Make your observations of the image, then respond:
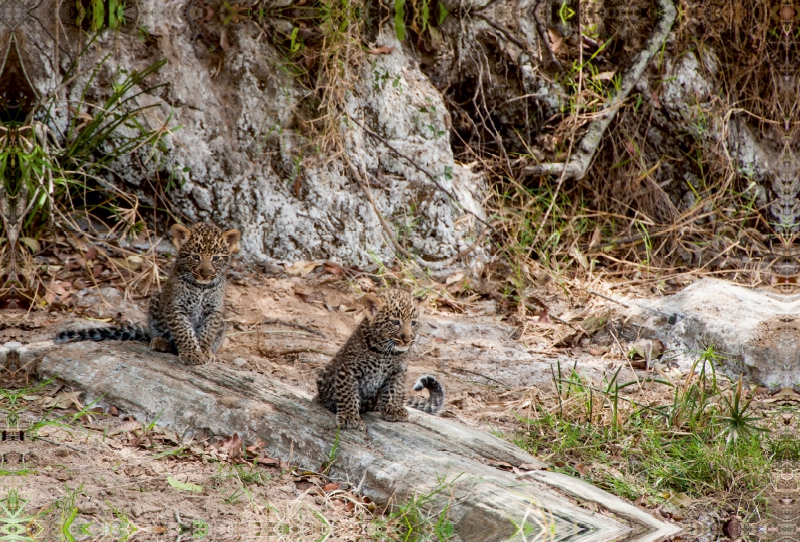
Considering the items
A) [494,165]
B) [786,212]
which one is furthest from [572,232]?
[786,212]

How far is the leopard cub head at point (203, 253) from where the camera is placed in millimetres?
6023

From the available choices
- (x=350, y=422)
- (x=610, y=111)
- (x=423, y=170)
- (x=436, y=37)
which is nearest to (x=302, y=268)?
(x=423, y=170)

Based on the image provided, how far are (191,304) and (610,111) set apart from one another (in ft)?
20.6

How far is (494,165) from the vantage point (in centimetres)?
1011

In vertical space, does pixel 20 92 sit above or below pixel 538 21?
below

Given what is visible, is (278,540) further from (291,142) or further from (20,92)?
(20,92)

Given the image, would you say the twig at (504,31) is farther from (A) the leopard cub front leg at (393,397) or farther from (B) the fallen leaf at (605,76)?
(A) the leopard cub front leg at (393,397)

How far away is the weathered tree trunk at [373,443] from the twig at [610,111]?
5.05 metres

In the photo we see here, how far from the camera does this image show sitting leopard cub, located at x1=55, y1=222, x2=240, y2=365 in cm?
602

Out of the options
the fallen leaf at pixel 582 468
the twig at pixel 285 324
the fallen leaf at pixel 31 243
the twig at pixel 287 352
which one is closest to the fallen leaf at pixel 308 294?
the twig at pixel 285 324

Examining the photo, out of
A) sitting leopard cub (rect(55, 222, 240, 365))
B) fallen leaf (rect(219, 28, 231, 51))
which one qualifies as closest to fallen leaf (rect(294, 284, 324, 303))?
sitting leopard cub (rect(55, 222, 240, 365))

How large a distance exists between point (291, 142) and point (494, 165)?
8.89 feet

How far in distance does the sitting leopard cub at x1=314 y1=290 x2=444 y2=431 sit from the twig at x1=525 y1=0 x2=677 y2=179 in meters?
5.02

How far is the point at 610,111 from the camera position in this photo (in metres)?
9.98
